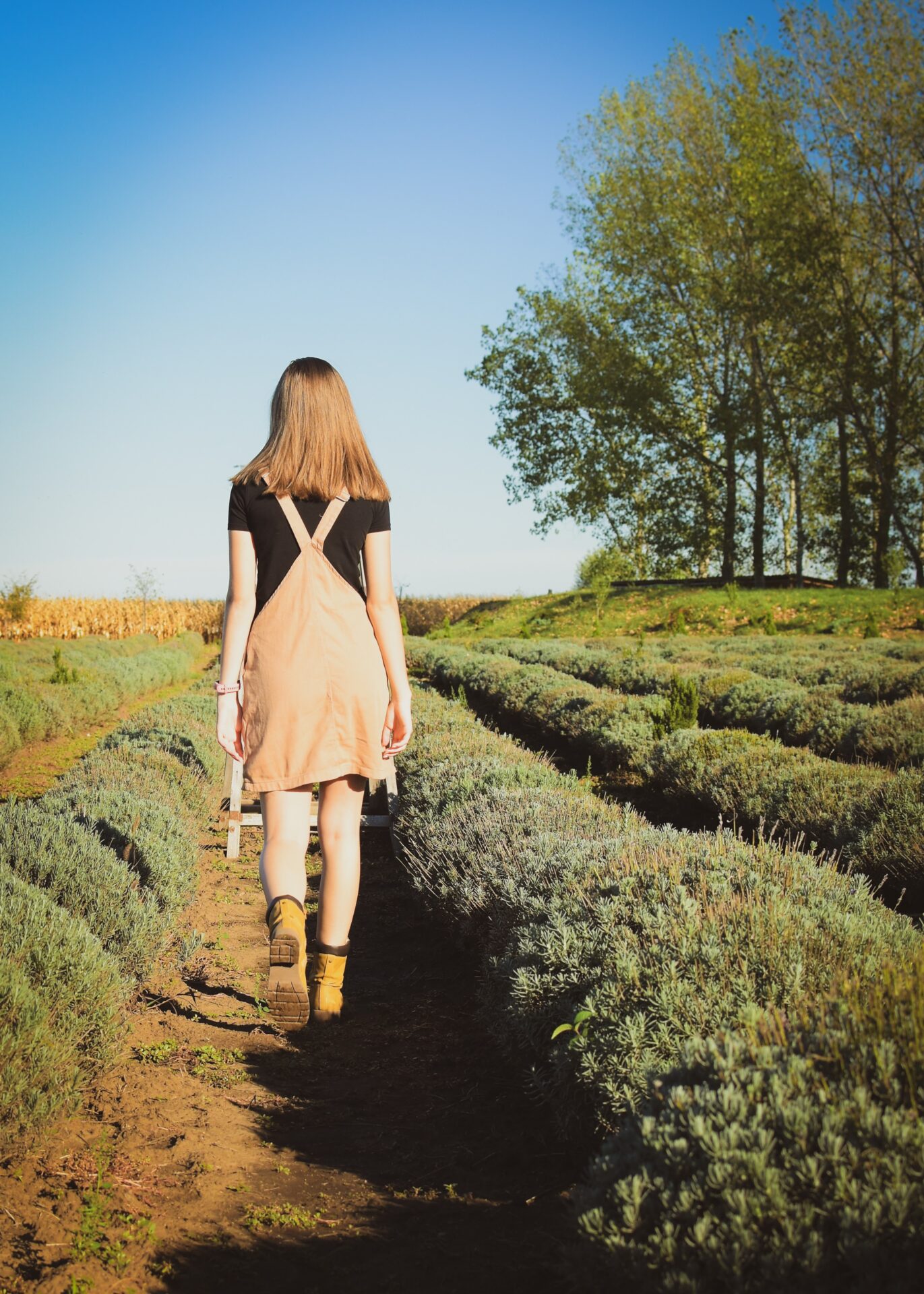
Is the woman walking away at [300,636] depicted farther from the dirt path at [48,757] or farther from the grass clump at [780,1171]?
the dirt path at [48,757]

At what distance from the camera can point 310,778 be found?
133 inches

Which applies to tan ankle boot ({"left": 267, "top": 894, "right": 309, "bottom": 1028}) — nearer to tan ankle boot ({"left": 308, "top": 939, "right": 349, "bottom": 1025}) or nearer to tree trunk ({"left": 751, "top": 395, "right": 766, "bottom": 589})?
tan ankle boot ({"left": 308, "top": 939, "right": 349, "bottom": 1025})

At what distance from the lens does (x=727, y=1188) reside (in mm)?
1694

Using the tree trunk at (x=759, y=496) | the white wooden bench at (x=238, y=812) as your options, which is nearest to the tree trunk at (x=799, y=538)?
the tree trunk at (x=759, y=496)

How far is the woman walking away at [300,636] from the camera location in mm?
3383

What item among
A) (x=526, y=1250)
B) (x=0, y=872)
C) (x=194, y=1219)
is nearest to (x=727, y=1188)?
(x=526, y=1250)

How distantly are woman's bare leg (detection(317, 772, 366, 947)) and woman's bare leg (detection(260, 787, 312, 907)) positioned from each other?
0.09 meters

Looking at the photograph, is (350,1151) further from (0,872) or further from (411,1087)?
(0,872)

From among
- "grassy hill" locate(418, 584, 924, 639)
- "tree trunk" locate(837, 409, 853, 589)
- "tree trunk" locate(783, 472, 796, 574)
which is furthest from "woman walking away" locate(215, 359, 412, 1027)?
"tree trunk" locate(783, 472, 796, 574)

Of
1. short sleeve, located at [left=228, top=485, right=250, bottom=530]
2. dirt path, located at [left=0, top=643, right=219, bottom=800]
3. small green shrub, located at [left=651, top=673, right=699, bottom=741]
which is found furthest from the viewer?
dirt path, located at [left=0, top=643, right=219, bottom=800]

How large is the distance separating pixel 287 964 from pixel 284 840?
1.52 feet

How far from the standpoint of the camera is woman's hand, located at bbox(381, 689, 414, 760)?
353 centimetres

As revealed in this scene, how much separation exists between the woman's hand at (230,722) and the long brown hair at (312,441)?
32.4 inches

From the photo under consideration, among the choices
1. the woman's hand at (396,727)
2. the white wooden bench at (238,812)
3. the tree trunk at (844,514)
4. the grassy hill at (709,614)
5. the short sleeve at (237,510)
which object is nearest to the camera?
the short sleeve at (237,510)
